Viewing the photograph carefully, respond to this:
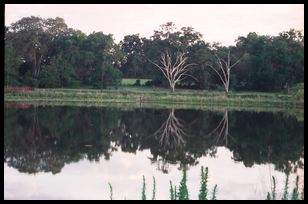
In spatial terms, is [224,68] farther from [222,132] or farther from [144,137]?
[144,137]

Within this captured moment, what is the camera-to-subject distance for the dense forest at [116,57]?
4747 cm

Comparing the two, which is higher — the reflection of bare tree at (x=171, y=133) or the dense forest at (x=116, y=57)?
the dense forest at (x=116, y=57)

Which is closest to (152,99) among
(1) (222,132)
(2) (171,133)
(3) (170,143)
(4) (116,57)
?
(4) (116,57)

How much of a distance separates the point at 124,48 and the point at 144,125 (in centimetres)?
3918

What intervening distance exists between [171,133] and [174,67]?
108 feet

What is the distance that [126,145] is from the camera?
17469mm

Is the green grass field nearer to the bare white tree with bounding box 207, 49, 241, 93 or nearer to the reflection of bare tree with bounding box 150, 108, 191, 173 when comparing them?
the bare white tree with bounding box 207, 49, 241, 93

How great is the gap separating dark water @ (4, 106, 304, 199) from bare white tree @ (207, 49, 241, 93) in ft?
69.8

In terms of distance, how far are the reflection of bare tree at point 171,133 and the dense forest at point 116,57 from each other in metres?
22.7

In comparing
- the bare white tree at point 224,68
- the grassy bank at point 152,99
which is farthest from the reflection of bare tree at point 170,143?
the bare white tree at point 224,68

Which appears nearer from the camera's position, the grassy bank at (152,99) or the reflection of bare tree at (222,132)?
the reflection of bare tree at (222,132)

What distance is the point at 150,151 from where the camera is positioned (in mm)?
16406

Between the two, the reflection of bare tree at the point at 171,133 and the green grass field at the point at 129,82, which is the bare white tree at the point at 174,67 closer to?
the green grass field at the point at 129,82

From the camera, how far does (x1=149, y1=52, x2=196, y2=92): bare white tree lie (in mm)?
50594
